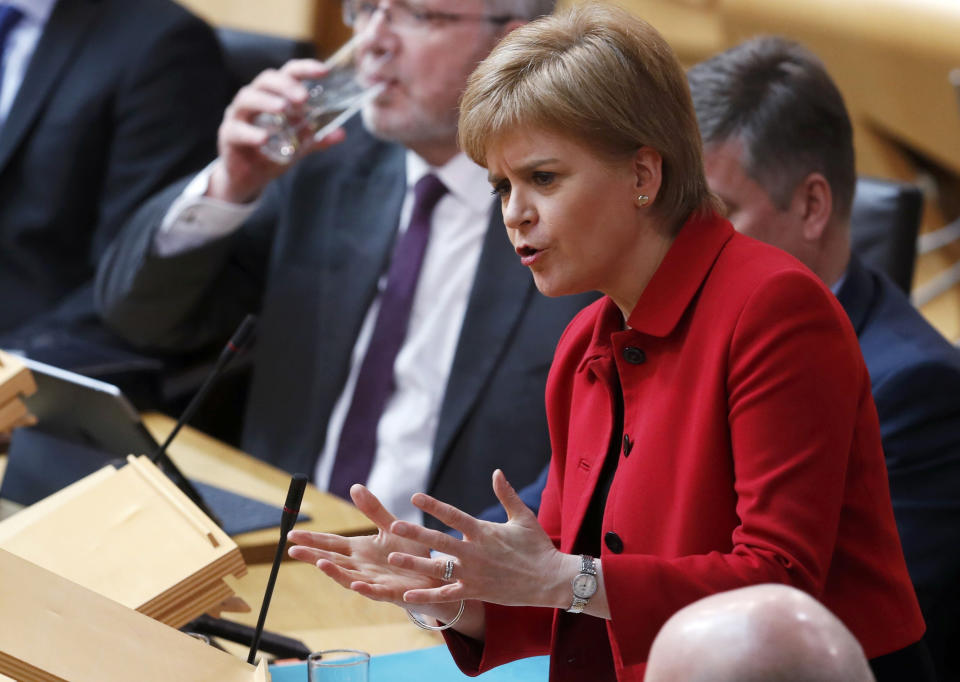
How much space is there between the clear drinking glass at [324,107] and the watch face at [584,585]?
4.27 feet

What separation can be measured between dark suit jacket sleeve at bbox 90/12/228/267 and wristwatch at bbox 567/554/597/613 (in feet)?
6.94

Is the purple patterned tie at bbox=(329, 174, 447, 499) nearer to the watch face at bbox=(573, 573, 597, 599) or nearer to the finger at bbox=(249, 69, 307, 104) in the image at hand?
the finger at bbox=(249, 69, 307, 104)

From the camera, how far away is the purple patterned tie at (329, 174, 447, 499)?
2.11 m

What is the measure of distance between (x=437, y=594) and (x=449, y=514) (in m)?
0.07

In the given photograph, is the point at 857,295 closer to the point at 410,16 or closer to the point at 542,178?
the point at 542,178

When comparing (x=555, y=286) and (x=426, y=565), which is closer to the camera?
(x=426, y=565)

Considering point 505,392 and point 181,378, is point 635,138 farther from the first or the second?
point 181,378

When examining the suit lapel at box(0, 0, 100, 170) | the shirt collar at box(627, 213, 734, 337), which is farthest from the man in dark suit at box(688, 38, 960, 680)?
the suit lapel at box(0, 0, 100, 170)

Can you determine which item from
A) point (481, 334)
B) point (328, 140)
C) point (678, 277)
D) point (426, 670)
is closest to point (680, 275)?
point (678, 277)

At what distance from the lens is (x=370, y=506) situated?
3.16 ft

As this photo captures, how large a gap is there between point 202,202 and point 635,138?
4.50 ft

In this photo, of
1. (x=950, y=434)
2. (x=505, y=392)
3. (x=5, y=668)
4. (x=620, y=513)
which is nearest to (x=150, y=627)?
(x=5, y=668)

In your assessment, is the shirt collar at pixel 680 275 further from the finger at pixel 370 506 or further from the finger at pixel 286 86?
the finger at pixel 286 86

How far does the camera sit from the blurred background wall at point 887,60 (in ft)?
10.7
